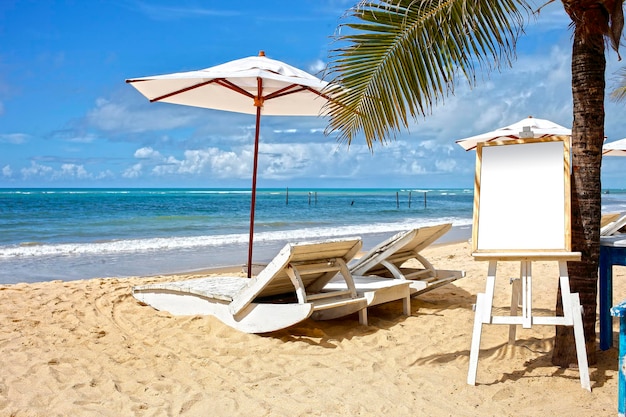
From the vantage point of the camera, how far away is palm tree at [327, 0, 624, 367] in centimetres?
378

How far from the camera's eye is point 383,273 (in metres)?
6.62

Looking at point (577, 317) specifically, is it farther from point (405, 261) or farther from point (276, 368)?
point (405, 261)

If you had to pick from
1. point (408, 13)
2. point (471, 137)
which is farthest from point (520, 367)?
point (471, 137)

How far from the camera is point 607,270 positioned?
13.9 feet

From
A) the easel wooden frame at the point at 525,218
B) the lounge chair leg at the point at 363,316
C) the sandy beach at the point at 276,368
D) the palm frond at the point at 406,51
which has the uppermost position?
the palm frond at the point at 406,51

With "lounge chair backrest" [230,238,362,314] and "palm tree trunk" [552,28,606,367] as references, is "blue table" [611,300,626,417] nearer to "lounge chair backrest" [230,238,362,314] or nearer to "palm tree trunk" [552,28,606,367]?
"palm tree trunk" [552,28,606,367]

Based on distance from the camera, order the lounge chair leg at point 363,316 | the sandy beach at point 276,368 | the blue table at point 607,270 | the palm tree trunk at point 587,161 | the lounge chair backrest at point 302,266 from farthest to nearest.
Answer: the lounge chair leg at point 363,316 → the lounge chair backrest at point 302,266 → the blue table at point 607,270 → the palm tree trunk at point 587,161 → the sandy beach at point 276,368

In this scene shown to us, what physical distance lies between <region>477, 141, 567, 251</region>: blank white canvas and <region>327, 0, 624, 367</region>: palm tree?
0.37 m

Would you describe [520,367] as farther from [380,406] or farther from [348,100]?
[348,100]

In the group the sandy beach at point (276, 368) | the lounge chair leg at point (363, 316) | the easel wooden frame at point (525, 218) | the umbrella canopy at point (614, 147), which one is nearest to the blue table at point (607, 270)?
the sandy beach at point (276, 368)

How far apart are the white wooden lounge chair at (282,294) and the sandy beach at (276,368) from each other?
0.13 meters

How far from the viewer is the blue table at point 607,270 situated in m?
4.09

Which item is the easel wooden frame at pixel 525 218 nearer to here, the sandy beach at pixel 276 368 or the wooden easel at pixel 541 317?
the wooden easel at pixel 541 317

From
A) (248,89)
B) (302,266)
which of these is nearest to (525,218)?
(302,266)
